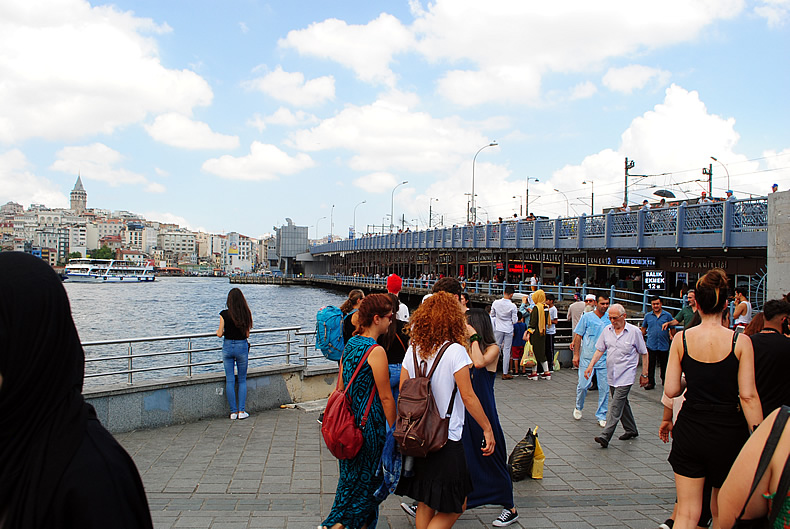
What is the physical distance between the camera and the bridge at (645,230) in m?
17.3

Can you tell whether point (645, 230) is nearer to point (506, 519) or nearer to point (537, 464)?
point (537, 464)

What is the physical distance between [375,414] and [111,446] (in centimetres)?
269

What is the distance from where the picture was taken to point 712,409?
3.73m

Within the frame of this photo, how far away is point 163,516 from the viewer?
4738 millimetres

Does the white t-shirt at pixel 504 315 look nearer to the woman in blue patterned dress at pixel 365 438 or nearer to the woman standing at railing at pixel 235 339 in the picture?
the woman standing at railing at pixel 235 339

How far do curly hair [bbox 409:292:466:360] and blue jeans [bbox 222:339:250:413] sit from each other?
430 centimetres

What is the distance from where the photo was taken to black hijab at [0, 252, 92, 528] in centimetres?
140

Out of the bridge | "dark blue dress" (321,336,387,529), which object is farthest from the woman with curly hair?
the bridge

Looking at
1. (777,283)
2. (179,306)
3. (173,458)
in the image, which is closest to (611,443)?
(173,458)

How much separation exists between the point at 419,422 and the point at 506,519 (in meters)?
1.77

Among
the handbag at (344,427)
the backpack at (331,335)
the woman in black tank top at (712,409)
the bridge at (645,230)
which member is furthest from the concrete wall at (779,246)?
the handbag at (344,427)

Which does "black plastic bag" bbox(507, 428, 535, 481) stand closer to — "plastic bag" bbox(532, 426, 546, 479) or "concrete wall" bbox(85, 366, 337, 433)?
"plastic bag" bbox(532, 426, 546, 479)

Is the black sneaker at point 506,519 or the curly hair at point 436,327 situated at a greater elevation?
the curly hair at point 436,327

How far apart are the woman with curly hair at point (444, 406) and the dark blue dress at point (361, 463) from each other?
0.87 ft
